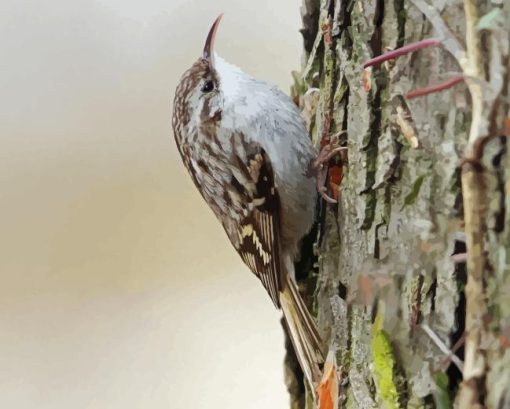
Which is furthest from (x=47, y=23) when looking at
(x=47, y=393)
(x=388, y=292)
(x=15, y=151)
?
(x=388, y=292)

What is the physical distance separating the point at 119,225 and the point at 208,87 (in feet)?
2.15

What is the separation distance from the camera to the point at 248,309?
58.7 inches

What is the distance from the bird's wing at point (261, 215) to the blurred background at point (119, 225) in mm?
593

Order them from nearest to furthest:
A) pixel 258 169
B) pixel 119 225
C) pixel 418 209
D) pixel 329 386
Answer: pixel 418 209, pixel 329 386, pixel 258 169, pixel 119 225

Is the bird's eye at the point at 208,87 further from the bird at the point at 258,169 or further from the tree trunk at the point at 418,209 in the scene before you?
the tree trunk at the point at 418,209

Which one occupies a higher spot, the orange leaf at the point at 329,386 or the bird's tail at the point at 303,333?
the bird's tail at the point at 303,333

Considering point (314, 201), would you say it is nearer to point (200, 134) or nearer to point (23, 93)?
point (200, 134)

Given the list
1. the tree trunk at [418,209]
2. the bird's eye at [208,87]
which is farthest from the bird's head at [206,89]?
the tree trunk at [418,209]

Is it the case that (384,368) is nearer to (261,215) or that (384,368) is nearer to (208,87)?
(261,215)

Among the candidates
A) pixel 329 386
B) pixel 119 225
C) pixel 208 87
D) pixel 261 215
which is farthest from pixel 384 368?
pixel 119 225

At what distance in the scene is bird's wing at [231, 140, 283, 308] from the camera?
0.81 meters

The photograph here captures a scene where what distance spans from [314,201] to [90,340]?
842 millimetres

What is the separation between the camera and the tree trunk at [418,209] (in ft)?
1.56

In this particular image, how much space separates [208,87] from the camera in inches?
34.4
